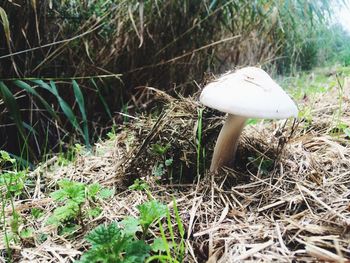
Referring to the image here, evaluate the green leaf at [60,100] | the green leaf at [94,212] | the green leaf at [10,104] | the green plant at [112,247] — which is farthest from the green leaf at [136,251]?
the green leaf at [60,100]

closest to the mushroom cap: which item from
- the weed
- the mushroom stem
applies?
the mushroom stem

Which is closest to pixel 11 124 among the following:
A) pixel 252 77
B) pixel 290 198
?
pixel 252 77

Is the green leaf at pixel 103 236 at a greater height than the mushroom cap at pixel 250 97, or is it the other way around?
the mushroom cap at pixel 250 97

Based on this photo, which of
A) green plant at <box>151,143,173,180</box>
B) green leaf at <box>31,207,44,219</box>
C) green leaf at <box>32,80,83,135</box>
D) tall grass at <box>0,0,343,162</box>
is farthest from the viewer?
tall grass at <box>0,0,343,162</box>

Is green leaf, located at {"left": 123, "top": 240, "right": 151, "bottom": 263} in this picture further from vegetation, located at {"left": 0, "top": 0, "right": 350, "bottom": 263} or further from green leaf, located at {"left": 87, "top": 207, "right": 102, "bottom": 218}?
green leaf, located at {"left": 87, "top": 207, "right": 102, "bottom": 218}

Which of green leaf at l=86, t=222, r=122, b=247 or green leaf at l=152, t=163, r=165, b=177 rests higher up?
green leaf at l=86, t=222, r=122, b=247

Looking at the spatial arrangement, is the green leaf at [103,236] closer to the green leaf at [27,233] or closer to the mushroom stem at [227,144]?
the green leaf at [27,233]

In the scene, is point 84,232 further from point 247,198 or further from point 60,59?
point 60,59
